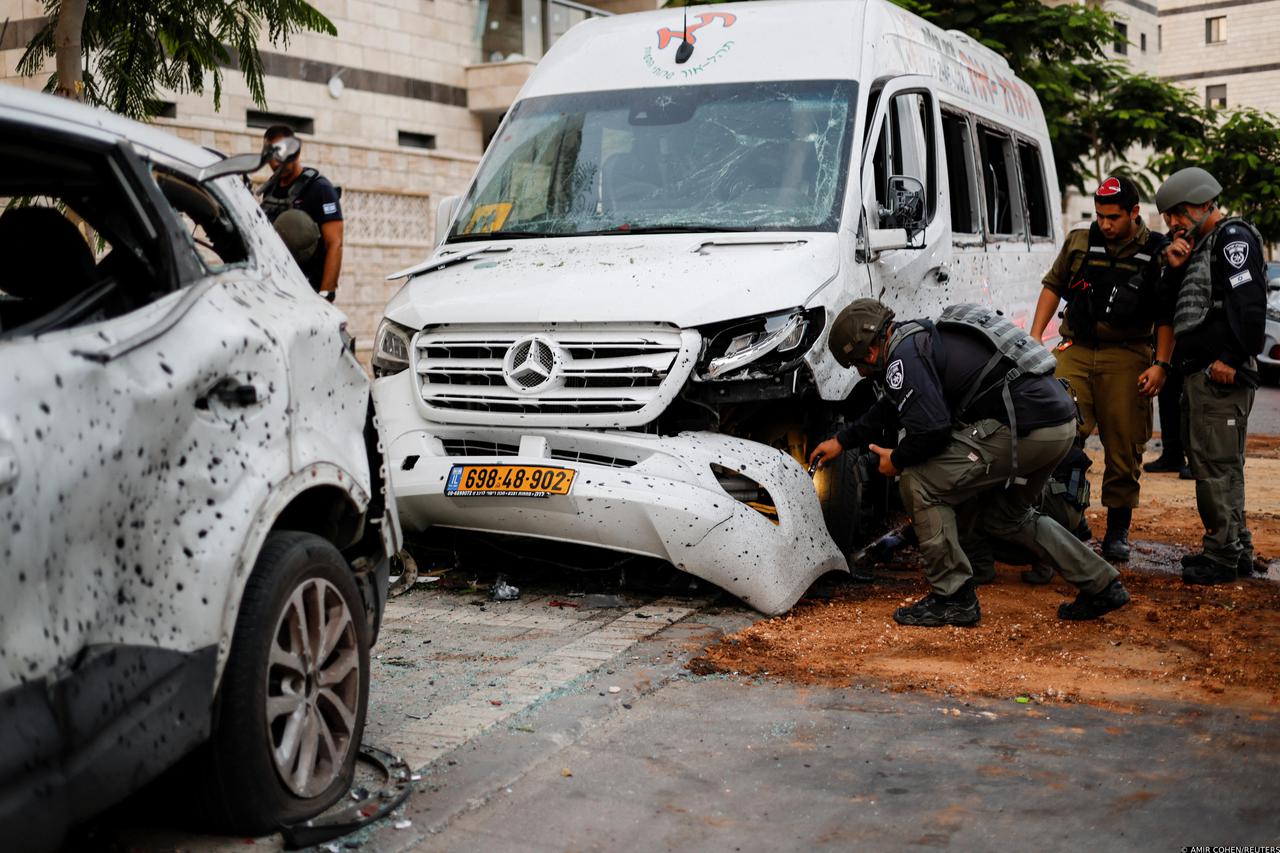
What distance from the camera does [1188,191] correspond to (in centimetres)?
721

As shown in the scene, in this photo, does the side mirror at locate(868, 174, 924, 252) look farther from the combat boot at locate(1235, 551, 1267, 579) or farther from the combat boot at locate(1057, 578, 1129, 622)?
the combat boot at locate(1235, 551, 1267, 579)

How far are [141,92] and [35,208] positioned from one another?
506cm

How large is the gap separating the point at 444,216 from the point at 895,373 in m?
2.90

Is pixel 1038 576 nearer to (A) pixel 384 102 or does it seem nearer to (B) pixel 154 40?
(B) pixel 154 40

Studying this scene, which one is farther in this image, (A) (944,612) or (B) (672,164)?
(B) (672,164)

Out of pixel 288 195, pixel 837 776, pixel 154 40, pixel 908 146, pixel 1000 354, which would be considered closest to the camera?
pixel 837 776

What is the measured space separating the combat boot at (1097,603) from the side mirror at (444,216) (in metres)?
3.51

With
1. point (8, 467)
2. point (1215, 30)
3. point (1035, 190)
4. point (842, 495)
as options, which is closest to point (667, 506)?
point (842, 495)

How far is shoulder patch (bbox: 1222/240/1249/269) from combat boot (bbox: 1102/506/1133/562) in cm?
137

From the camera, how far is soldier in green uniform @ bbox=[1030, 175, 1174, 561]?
742cm

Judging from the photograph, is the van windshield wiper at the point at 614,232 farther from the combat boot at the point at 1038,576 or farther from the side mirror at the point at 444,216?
the combat boot at the point at 1038,576

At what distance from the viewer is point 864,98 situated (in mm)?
7262

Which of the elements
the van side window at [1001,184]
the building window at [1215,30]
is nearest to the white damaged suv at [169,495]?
the van side window at [1001,184]

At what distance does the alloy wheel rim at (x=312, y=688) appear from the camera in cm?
370
